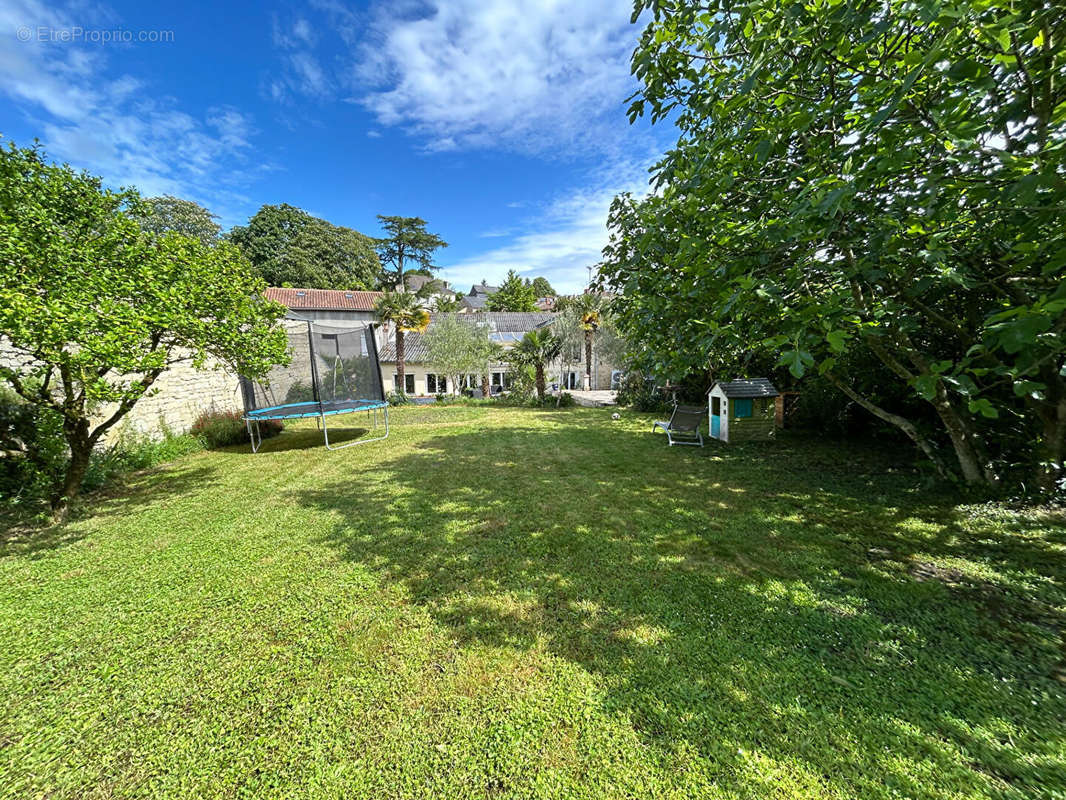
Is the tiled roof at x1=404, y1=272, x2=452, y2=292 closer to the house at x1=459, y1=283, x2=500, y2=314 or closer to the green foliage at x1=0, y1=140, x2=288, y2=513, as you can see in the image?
the house at x1=459, y1=283, x2=500, y2=314

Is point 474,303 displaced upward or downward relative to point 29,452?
upward

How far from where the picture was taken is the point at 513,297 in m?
Answer: 45.3

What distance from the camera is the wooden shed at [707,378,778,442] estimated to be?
815 cm

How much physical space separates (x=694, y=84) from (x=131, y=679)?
604cm

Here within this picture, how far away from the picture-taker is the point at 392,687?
2.10 m

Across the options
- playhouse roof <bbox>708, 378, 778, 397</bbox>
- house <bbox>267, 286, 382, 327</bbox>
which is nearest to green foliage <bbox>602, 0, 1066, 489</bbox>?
playhouse roof <bbox>708, 378, 778, 397</bbox>

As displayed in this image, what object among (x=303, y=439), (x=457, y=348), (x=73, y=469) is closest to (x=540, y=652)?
(x=73, y=469)

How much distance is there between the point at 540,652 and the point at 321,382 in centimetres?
847

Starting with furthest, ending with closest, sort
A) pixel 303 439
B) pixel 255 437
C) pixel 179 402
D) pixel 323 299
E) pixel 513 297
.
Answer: pixel 513 297 → pixel 323 299 → pixel 303 439 → pixel 255 437 → pixel 179 402

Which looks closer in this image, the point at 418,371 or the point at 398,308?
the point at 398,308

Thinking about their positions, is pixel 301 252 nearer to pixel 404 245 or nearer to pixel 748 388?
pixel 404 245

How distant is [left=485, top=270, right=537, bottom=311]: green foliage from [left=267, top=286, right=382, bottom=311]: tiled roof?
16.2 m

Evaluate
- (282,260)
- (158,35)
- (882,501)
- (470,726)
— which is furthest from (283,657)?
(282,260)

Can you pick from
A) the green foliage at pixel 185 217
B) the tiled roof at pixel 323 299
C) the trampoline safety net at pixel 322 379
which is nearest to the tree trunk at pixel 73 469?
the trampoline safety net at pixel 322 379
